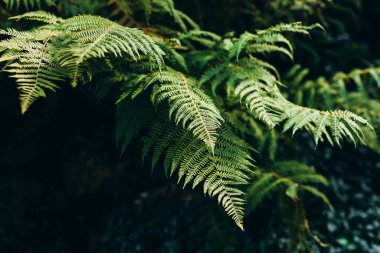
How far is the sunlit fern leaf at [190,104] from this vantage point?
1087mm

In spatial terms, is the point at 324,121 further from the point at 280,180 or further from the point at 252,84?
the point at 280,180

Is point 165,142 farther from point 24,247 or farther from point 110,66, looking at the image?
point 24,247

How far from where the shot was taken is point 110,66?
1329 millimetres

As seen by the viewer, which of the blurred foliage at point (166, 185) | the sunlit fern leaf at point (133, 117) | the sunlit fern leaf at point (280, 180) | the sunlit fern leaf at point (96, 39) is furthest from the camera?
the blurred foliage at point (166, 185)

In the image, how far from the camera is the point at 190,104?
114 cm

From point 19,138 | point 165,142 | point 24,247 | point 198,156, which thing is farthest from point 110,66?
point 24,247

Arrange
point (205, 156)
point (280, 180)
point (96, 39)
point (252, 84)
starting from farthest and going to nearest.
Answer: point (280, 180)
point (252, 84)
point (205, 156)
point (96, 39)

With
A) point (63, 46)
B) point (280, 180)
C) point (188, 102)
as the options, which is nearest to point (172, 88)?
point (188, 102)

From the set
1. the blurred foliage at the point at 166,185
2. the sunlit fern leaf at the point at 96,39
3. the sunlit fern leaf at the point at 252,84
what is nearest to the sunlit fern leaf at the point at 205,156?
the sunlit fern leaf at the point at 252,84

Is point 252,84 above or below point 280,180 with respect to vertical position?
above

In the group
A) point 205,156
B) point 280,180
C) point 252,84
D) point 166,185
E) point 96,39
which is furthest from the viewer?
point 166,185

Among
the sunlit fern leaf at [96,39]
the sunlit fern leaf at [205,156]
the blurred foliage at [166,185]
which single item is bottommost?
the blurred foliage at [166,185]

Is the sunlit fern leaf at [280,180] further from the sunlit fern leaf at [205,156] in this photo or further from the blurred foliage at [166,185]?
the sunlit fern leaf at [205,156]

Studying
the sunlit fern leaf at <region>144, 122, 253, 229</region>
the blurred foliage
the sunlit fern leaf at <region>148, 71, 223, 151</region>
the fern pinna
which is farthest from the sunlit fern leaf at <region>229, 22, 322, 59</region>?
the blurred foliage
